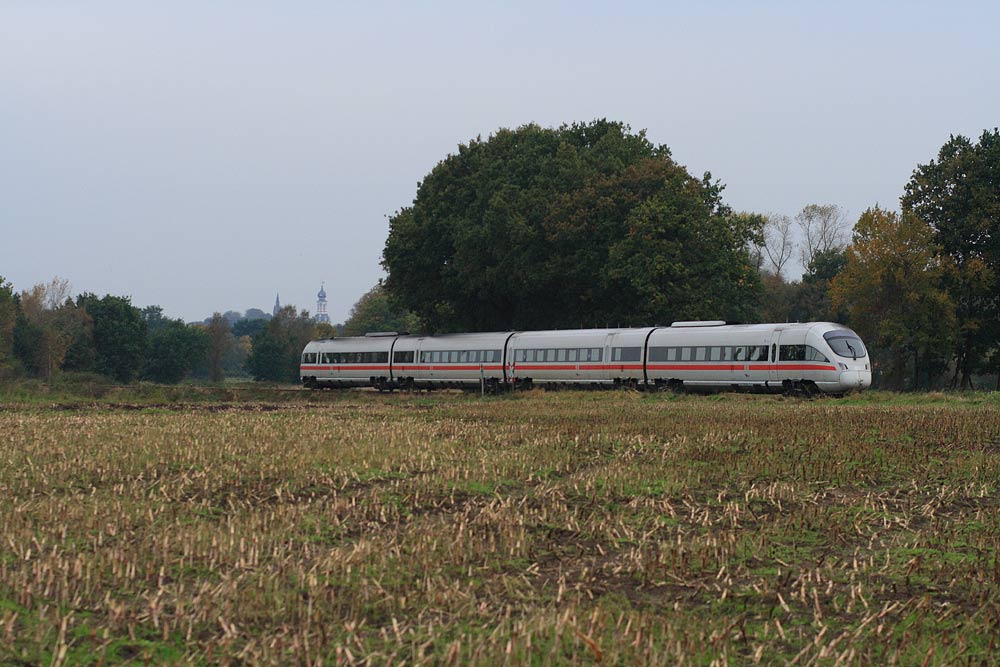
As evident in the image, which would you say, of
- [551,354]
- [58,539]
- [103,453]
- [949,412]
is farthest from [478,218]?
[58,539]

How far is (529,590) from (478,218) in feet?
201

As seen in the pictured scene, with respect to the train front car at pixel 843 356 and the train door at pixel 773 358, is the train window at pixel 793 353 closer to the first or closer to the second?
the train door at pixel 773 358

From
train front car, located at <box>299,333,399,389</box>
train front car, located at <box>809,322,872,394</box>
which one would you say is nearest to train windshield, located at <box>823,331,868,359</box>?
train front car, located at <box>809,322,872,394</box>

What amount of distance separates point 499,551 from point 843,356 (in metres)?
36.2

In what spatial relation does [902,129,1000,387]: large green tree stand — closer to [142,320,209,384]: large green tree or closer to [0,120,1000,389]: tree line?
[0,120,1000,389]: tree line

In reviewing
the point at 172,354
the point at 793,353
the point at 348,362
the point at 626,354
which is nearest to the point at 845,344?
the point at 793,353

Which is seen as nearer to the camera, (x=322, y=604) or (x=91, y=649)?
(x=91, y=649)

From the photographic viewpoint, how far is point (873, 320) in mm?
69250

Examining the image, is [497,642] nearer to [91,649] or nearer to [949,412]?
[91,649]

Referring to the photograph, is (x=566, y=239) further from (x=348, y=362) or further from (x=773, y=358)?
(x=773, y=358)

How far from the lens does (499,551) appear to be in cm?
1081

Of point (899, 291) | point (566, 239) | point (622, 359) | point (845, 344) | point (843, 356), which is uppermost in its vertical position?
point (566, 239)

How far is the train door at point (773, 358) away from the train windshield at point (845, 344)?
2065 mm

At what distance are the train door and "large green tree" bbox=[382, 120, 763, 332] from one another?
13495 millimetres
